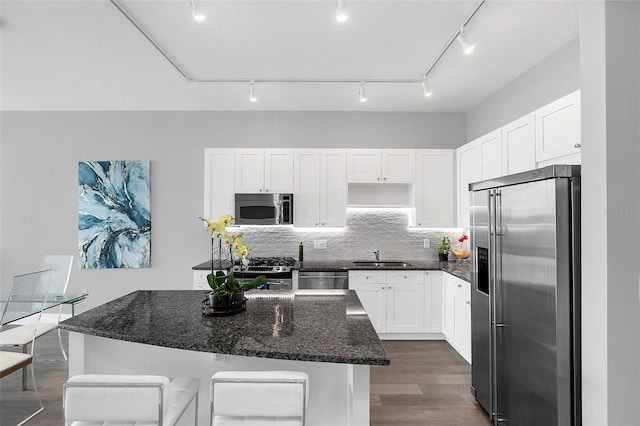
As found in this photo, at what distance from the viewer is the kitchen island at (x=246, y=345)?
58.9 inches

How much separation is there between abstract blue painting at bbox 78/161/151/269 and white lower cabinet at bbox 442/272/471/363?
3838 millimetres

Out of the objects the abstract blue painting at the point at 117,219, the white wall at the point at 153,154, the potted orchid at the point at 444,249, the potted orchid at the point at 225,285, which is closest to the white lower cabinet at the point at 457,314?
the potted orchid at the point at 444,249

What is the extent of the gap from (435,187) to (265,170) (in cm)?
220

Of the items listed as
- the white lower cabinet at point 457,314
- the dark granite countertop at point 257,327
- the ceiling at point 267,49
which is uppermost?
the ceiling at point 267,49

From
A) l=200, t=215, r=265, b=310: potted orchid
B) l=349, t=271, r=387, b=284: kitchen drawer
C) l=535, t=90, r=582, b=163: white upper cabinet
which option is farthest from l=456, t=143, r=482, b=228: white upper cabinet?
l=200, t=215, r=265, b=310: potted orchid

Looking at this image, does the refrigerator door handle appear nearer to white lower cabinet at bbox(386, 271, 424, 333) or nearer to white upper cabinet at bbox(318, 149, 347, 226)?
white lower cabinet at bbox(386, 271, 424, 333)

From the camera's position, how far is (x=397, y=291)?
4.18 m

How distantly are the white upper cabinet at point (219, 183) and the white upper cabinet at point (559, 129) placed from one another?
11.0 ft

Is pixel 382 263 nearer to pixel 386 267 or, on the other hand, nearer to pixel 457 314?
pixel 386 267

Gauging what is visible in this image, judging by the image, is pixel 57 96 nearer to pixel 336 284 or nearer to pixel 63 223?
pixel 63 223

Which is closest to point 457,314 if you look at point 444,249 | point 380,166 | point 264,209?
point 444,249

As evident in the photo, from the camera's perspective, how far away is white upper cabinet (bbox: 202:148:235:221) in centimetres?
448

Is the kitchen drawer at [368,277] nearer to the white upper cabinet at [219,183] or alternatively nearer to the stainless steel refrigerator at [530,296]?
the stainless steel refrigerator at [530,296]

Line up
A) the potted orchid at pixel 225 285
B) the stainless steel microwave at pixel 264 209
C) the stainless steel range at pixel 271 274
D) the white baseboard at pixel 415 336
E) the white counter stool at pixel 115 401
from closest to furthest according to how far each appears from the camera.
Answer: the white counter stool at pixel 115 401 → the potted orchid at pixel 225 285 → the stainless steel range at pixel 271 274 → the white baseboard at pixel 415 336 → the stainless steel microwave at pixel 264 209
